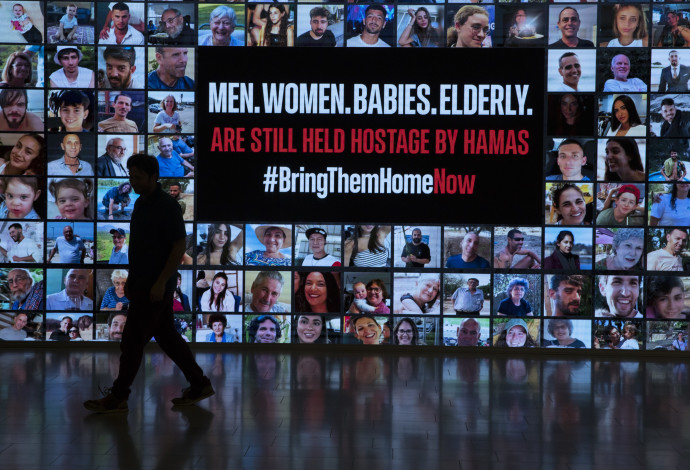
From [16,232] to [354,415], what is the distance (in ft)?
10.6

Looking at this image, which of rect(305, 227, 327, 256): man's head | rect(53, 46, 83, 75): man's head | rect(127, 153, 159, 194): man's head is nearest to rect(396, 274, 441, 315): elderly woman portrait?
rect(305, 227, 327, 256): man's head

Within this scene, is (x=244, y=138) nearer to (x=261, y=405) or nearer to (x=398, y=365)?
(x=398, y=365)

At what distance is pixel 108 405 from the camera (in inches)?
173

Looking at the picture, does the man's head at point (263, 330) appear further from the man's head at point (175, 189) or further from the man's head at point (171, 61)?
the man's head at point (171, 61)

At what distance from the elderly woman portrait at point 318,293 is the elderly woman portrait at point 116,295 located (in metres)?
1.24

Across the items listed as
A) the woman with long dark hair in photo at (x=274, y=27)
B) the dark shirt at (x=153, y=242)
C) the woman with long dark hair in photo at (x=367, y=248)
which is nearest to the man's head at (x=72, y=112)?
the woman with long dark hair in photo at (x=274, y=27)

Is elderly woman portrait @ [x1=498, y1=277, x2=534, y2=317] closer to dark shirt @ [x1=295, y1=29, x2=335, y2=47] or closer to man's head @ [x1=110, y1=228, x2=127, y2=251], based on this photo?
dark shirt @ [x1=295, y1=29, x2=335, y2=47]

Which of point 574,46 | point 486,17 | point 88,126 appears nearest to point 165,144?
point 88,126

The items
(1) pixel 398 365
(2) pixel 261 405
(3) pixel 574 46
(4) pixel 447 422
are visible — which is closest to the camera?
(4) pixel 447 422

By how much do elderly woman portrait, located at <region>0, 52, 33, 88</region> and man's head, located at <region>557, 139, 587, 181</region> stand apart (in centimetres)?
378

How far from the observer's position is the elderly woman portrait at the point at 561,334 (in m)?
6.44

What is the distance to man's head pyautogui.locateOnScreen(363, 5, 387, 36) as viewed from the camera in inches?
251

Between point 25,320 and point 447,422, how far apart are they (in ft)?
11.6

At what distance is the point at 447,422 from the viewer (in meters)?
4.33
